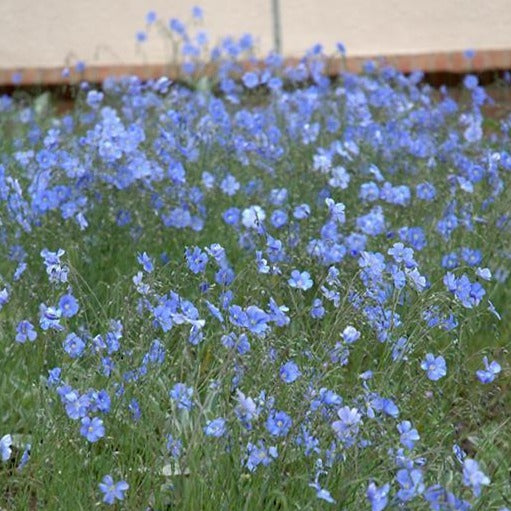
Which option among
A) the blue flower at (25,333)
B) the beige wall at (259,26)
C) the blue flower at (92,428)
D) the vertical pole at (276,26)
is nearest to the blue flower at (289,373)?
the blue flower at (92,428)

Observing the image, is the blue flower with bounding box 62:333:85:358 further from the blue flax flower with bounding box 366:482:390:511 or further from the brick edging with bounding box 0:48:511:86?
the brick edging with bounding box 0:48:511:86

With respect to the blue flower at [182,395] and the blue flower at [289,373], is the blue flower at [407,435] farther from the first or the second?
the blue flower at [182,395]

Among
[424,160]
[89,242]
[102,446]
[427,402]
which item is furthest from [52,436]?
[424,160]

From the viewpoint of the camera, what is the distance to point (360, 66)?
7109mm

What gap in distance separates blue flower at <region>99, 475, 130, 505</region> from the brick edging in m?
4.69

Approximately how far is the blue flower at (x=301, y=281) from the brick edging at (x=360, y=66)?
3.89 meters

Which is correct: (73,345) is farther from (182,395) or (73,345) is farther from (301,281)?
(301,281)

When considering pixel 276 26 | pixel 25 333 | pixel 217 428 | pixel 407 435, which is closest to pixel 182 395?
pixel 217 428

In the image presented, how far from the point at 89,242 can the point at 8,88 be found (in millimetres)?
3932

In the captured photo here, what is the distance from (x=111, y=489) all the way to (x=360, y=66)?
4.99 metres

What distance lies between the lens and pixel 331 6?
7461mm

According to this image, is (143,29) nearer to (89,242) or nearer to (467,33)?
(467,33)

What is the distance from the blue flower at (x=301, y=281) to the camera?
3.15 metres

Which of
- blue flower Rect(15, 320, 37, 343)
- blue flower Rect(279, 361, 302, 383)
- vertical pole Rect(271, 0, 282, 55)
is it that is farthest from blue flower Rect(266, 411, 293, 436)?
vertical pole Rect(271, 0, 282, 55)
